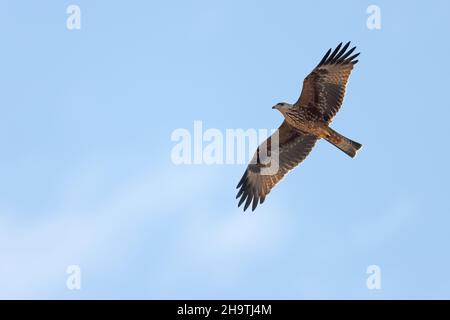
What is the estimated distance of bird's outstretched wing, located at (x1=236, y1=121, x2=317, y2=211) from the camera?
19.5 m

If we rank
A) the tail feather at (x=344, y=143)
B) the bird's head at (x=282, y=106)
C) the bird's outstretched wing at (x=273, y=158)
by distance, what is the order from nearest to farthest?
the tail feather at (x=344, y=143) → the bird's head at (x=282, y=106) → the bird's outstretched wing at (x=273, y=158)

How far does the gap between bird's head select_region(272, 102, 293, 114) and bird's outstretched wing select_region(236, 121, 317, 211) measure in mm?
641

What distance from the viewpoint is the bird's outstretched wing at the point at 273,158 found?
19.5m

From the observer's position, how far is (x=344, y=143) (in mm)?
18469

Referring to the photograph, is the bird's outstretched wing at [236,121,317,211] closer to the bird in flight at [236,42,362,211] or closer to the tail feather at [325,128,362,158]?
the bird in flight at [236,42,362,211]

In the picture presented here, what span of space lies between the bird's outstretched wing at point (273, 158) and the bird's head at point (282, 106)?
641 millimetres

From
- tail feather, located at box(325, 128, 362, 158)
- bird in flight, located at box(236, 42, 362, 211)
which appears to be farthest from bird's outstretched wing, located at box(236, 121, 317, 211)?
tail feather, located at box(325, 128, 362, 158)

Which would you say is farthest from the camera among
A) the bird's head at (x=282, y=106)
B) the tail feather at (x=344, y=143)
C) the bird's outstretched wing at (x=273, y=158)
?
the bird's outstretched wing at (x=273, y=158)

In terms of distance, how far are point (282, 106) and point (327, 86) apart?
0.99 meters

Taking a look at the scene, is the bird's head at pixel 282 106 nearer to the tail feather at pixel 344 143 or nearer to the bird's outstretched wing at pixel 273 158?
the bird's outstretched wing at pixel 273 158

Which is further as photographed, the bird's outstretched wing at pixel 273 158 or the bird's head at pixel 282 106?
the bird's outstretched wing at pixel 273 158

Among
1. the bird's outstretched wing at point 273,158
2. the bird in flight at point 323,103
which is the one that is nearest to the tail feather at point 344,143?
the bird in flight at point 323,103
